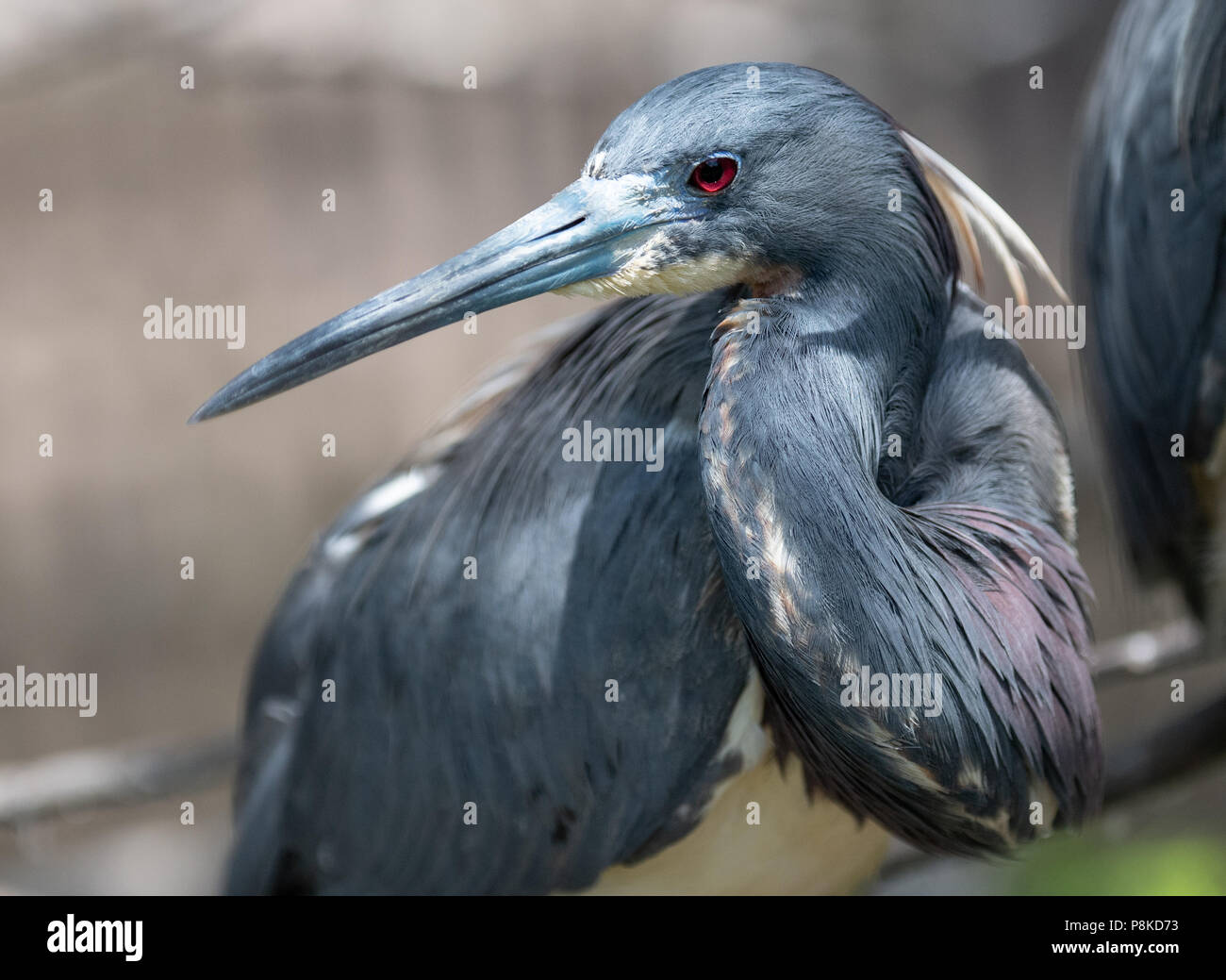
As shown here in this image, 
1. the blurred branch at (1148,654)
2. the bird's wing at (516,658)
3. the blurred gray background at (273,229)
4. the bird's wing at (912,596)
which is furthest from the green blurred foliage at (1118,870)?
the blurred gray background at (273,229)

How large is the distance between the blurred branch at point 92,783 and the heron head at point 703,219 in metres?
1.15

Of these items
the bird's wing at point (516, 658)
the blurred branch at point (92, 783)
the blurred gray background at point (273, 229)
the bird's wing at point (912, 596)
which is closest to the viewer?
the bird's wing at point (912, 596)

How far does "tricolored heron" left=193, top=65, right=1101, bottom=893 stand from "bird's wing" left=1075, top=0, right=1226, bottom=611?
726mm

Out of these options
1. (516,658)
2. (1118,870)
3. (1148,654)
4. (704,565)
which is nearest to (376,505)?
(516,658)

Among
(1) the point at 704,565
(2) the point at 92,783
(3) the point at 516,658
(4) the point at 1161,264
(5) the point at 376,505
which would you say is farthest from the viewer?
(2) the point at 92,783

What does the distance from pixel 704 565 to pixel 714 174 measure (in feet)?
1.45

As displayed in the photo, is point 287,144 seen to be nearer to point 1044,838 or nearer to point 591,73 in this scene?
point 591,73

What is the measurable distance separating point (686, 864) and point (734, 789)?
0.17 meters

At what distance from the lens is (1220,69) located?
184cm

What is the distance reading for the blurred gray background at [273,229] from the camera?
3432 mm

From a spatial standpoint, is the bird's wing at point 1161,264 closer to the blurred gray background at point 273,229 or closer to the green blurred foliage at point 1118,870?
the green blurred foliage at point 1118,870

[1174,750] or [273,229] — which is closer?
[1174,750]

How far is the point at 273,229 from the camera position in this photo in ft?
11.9

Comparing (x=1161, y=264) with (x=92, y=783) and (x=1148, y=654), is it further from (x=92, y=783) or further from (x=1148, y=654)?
(x=92, y=783)
